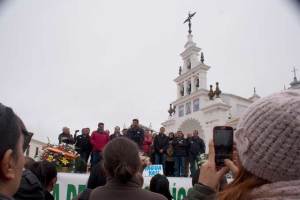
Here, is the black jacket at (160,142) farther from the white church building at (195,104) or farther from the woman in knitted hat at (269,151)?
the white church building at (195,104)

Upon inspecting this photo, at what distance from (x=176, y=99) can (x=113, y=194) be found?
103ft

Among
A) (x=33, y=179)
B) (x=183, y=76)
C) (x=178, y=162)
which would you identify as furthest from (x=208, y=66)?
(x=33, y=179)

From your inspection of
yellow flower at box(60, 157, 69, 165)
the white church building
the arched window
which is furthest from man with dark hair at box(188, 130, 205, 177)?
the arched window

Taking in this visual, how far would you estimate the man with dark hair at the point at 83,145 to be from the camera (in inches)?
437

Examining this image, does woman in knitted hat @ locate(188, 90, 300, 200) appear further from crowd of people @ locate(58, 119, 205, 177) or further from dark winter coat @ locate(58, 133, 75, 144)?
dark winter coat @ locate(58, 133, 75, 144)

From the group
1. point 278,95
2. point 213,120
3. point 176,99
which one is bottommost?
point 278,95

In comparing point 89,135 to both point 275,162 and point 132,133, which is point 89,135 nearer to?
point 132,133

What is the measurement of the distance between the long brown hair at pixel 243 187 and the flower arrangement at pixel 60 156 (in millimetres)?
8811

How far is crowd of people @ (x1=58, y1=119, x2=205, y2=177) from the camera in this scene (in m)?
10.9

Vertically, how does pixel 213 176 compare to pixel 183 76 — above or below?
below

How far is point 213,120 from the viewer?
89.7 feet

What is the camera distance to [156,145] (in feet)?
39.6

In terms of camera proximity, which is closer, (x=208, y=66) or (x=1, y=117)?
(x=1, y=117)

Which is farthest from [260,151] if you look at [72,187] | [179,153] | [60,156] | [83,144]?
[179,153]
